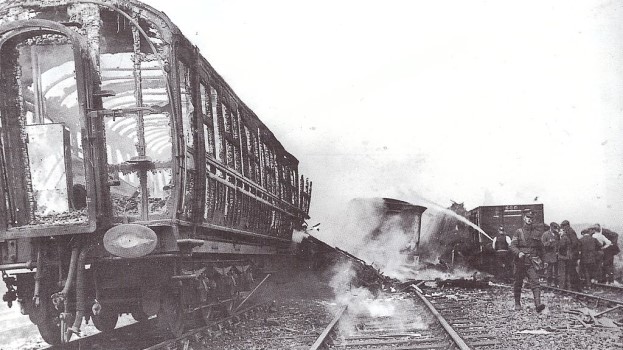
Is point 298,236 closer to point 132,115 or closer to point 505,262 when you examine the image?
point 505,262

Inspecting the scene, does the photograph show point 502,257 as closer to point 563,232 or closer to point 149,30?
point 563,232

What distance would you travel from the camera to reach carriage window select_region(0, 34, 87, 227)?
6.81 meters

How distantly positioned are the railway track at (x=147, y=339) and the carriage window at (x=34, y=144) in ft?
5.83

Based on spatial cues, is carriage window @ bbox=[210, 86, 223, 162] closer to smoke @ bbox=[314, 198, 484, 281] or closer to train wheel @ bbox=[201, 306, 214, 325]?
train wheel @ bbox=[201, 306, 214, 325]

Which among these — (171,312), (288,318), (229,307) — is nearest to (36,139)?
(171,312)

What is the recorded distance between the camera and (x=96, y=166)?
6.78 metres

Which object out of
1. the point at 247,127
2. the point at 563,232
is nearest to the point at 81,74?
the point at 247,127

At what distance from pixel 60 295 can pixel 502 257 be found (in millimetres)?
14314

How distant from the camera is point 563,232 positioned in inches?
580

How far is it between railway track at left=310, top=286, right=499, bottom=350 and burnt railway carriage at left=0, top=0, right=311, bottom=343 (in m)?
2.03

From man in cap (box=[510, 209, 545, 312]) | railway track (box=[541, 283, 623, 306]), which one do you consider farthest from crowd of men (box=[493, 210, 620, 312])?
railway track (box=[541, 283, 623, 306])

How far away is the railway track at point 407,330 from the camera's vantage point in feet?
25.1

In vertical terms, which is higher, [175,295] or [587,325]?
[175,295]

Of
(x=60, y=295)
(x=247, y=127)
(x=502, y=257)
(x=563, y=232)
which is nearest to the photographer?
(x=60, y=295)
